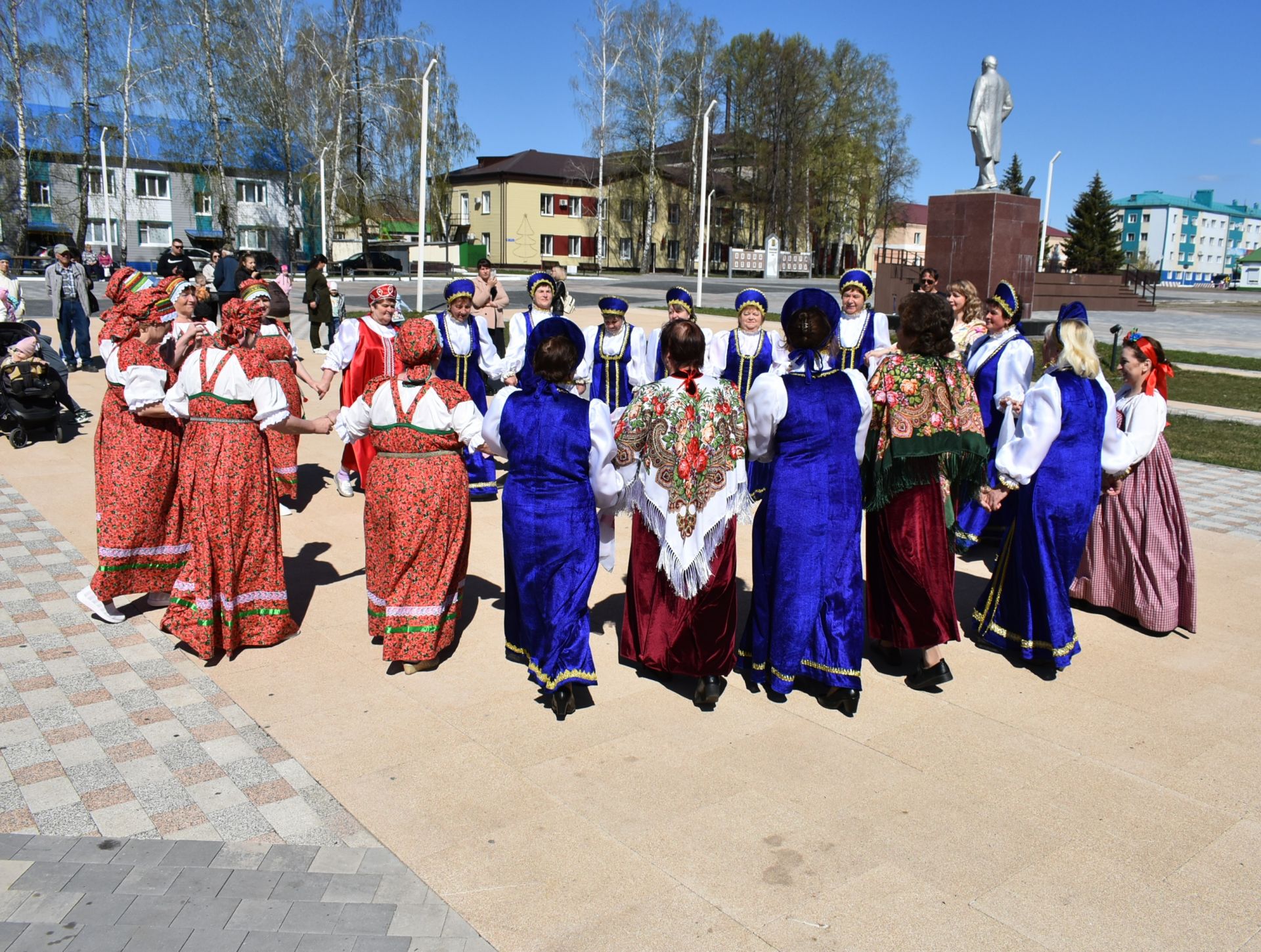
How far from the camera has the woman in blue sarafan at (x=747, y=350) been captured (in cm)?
793

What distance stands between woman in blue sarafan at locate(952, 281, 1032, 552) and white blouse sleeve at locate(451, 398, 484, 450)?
270cm

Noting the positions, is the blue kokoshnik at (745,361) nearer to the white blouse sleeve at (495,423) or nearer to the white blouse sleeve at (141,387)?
the white blouse sleeve at (495,423)

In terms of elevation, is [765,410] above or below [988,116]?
below

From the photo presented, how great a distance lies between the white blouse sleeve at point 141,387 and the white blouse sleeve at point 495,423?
1967mm

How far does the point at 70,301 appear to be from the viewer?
1438 centimetres

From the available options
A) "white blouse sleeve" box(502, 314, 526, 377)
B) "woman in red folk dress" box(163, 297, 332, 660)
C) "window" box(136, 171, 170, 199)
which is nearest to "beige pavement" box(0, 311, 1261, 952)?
"woman in red folk dress" box(163, 297, 332, 660)

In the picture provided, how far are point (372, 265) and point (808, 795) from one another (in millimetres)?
43541

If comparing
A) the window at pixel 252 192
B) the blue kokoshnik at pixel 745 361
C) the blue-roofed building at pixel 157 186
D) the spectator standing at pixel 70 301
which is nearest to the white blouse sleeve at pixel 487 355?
the blue kokoshnik at pixel 745 361

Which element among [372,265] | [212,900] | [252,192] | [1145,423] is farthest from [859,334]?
[252,192]

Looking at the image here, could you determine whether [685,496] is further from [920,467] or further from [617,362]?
[617,362]

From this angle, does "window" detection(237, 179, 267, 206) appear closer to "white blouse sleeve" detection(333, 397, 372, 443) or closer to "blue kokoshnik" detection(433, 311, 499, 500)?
"blue kokoshnik" detection(433, 311, 499, 500)

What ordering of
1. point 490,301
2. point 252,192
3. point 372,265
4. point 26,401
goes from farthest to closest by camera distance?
point 252,192
point 372,265
point 26,401
point 490,301

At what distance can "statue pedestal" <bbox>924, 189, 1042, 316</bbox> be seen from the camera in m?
18.8

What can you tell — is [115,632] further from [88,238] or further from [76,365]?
[88,238]
